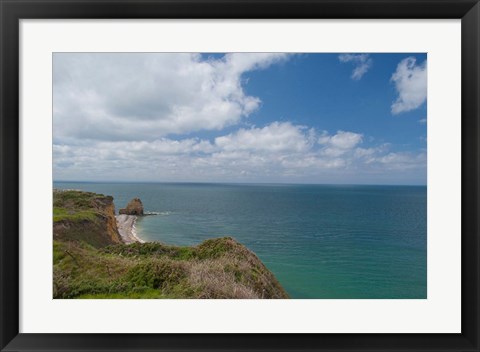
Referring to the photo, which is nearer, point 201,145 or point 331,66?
point 331,66

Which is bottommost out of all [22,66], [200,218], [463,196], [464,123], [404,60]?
[200,218]

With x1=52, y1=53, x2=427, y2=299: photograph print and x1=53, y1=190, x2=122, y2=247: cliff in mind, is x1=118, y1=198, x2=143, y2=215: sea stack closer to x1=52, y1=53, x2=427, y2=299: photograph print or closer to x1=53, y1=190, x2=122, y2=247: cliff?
x1=53, y1=190, x2=122, y2=247: cliff

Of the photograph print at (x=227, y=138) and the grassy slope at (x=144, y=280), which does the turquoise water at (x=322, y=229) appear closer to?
the photograph print at (x=227, y=138)

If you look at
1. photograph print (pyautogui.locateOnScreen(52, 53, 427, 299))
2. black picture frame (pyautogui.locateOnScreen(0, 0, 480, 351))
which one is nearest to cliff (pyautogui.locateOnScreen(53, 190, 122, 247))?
photograph print (pyautogui.locateOnScreen(52, 53, 427, 299))

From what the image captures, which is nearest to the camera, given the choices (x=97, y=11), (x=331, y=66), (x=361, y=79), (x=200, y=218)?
(x=97, y=11)

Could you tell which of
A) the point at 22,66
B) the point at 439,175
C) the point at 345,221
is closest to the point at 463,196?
the point at 439,175

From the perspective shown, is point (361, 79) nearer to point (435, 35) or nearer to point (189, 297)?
point (435, 35)
